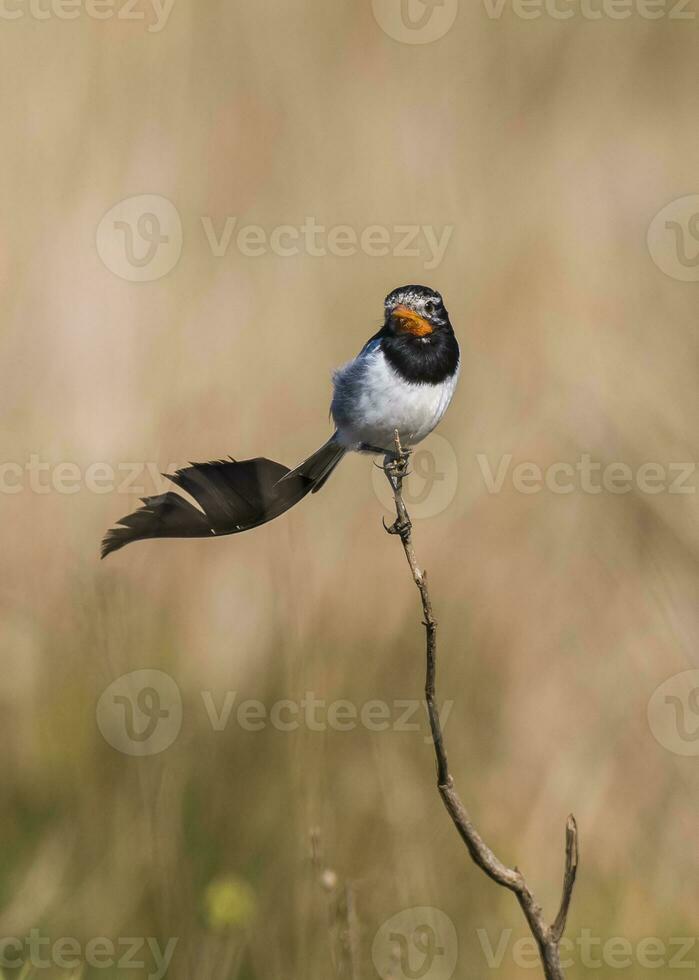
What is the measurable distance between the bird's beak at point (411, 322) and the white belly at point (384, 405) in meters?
0.13

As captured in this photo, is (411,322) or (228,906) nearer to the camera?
(411,322)

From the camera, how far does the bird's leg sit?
1853mm

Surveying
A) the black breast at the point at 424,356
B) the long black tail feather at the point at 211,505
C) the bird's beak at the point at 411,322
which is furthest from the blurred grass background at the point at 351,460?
the long black tail feather at the point at 211,505

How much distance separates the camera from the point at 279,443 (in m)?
4.12

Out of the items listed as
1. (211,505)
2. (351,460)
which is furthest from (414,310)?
(351,460)

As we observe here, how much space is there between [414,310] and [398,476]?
1.04ft

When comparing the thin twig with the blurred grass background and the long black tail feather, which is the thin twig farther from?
the blurred grass background

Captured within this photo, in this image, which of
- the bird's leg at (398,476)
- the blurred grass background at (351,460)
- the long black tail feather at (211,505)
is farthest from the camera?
the blurred grass background at (351,460)

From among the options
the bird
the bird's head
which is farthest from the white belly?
the bird's head

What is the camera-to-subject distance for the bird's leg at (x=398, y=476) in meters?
1.85

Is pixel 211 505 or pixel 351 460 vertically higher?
pixel 351 460

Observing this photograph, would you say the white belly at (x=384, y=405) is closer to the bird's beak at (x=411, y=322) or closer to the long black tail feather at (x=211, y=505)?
the bird's beak at (x=411, y=322)

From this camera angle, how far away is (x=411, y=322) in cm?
242

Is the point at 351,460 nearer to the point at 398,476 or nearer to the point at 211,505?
the point at 398,476
